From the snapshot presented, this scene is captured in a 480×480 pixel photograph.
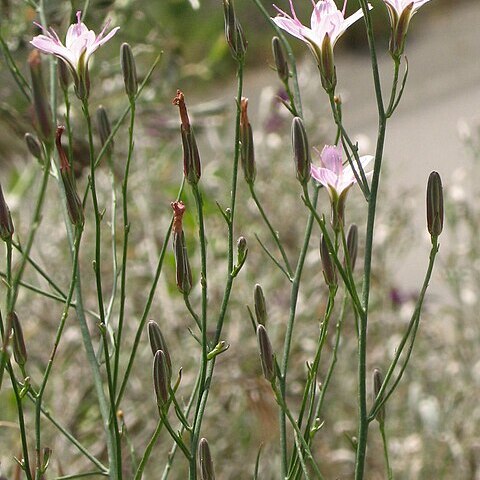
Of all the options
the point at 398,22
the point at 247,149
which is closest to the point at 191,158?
the point at 247,149

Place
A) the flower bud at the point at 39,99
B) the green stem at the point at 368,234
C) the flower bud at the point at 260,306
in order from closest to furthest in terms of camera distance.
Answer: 1. the flower bud at the point at 39,99
2. the green stem at the point at 368,234
3. the flower bud at the point at 260,306

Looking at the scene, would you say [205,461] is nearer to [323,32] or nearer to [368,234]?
[368,234]

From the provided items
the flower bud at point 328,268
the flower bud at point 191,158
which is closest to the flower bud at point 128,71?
the flower bud at point 191,158

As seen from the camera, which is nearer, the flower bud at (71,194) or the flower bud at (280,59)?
the flower bud at (71,194)

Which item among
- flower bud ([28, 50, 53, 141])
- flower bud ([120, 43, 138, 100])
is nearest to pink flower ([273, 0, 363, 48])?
flower bud ([120, 43, 138, 100])

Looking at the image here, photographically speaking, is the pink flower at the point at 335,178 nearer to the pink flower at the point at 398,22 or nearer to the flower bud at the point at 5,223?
the pink flower at the point at 398,22

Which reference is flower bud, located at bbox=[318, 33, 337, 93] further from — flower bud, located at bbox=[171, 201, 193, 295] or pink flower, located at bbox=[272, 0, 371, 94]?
flower bud, located at bbox=[171, 201, 193, 295]
